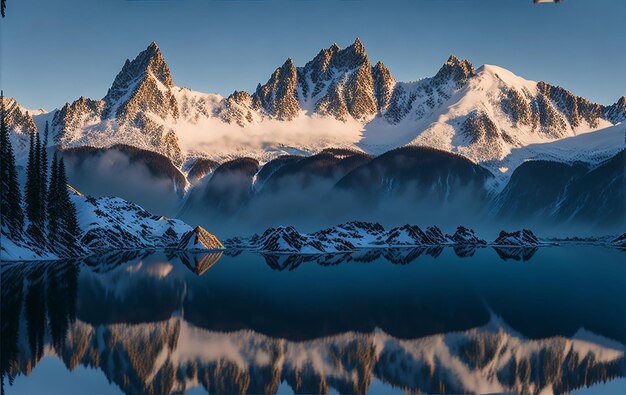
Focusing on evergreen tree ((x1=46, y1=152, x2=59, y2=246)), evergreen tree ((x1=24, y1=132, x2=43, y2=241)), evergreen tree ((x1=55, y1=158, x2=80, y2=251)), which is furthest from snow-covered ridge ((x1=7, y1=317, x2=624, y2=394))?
evergreen tree ((x1=55, y1=158, x2=80, y2=251))

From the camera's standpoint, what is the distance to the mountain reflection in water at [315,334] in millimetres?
41875

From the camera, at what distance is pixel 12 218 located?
143 m

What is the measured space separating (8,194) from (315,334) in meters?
121

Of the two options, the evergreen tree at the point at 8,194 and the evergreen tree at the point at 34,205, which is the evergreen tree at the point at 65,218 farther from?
the evergreen tree at the point at 8,194

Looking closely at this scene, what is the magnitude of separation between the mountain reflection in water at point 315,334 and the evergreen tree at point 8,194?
43.3m

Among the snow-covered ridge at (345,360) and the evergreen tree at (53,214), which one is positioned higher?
the evergreen tree at (53,214)

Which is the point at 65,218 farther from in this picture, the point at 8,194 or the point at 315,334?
the point at 315,334

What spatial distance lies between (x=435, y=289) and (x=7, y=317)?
65.1 meters

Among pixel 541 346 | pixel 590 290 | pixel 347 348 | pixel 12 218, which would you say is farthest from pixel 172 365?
pixel 12 218

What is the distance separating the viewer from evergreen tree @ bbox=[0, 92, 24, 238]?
456 feet

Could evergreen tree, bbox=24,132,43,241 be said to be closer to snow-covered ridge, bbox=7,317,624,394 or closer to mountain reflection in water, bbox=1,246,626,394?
mountain reflection in water, bbox=1,246,626,394

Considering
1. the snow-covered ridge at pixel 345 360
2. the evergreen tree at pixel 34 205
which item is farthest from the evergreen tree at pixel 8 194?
the snow-covered ridge at pixel 345 360

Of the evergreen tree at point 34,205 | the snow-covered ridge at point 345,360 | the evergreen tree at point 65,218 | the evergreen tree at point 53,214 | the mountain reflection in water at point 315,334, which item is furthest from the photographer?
the evergreen tree at point 65,218

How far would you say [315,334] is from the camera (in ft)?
185
